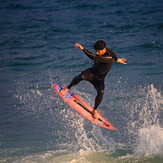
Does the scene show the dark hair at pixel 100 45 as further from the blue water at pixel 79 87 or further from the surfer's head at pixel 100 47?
the blue water at pixel 79 87

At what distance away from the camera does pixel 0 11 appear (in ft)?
99.8

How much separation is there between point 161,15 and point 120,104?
1477cm

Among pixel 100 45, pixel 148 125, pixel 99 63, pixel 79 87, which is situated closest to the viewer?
pixel 100 45

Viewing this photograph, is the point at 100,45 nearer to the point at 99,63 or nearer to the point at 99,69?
the point at 99,63

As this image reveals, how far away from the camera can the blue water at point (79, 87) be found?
8.60 metres

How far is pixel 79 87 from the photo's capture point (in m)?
12.7

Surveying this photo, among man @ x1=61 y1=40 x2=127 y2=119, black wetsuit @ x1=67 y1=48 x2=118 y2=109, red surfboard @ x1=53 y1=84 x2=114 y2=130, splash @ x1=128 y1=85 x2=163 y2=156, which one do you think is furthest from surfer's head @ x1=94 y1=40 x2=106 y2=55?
splash @ x1=128 y1=85 x2=163 y2=156

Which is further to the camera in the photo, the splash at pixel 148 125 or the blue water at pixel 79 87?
the blue water at pixel 79 87

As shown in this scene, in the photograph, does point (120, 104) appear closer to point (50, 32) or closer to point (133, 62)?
point (133, 62)

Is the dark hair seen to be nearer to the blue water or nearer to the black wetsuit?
the black wetsuit

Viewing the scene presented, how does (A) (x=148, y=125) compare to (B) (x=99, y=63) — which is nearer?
(B) (x=99, y=63)

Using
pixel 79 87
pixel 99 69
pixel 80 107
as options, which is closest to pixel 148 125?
pixel 80 107

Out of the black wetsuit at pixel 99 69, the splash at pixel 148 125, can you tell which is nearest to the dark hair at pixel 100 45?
the black wetsuit at pixel 99 69

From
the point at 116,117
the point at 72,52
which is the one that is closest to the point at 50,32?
the point at 72,52
